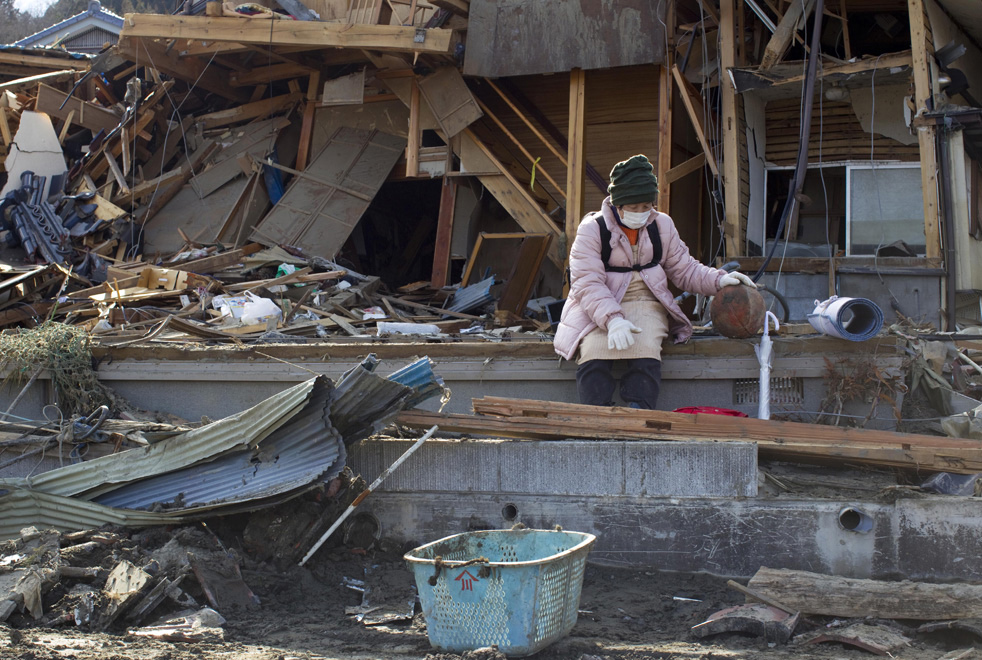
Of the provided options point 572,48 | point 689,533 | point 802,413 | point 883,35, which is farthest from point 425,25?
point 689,533

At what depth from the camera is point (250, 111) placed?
13438 millimetres

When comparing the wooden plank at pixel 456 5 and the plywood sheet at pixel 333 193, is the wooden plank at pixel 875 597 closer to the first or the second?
the wooden plank at pixel 456 5

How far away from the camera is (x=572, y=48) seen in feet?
32.9

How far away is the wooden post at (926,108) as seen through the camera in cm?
823

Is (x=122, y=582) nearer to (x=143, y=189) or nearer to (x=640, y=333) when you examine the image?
(x=640, y=333)

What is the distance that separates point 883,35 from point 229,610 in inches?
367

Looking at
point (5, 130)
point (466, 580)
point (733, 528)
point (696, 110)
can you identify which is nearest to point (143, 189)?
point (5, 130)

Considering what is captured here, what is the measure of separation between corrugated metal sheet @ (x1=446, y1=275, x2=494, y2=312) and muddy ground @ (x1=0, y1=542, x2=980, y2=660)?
559 centimetres

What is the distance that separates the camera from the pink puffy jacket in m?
5.70

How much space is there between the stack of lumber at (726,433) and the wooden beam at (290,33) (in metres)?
6.29

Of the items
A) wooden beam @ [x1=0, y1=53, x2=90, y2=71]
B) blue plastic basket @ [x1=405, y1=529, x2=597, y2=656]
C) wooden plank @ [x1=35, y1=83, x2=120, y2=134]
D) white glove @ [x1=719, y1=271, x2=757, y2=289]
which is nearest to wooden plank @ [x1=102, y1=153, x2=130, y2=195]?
wooden plank @ [x1=35, y1=83, x2=120, y2=134]

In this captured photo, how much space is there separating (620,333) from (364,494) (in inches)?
71.7

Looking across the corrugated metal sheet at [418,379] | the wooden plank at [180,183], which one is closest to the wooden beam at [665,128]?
the corrugated metal sheet at [418,379]

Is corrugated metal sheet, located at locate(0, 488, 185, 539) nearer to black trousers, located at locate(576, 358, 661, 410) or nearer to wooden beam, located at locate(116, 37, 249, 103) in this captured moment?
black trousers, located at locate(576, 358, 661, 410)
